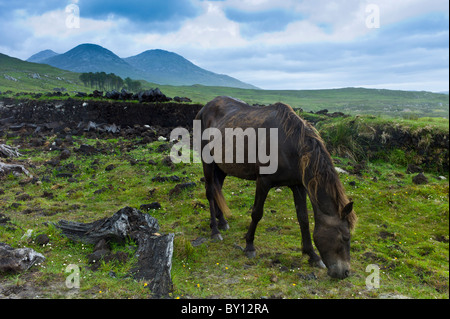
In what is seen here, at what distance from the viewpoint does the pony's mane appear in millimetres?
4703

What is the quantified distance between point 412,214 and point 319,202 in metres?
4.55

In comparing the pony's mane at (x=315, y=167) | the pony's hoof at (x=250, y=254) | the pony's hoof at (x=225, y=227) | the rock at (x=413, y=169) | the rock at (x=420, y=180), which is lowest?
the pony's hoof at (x=250, y=254)

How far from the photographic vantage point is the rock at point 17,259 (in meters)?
5.18

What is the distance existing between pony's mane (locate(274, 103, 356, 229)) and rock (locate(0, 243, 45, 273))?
5006mm

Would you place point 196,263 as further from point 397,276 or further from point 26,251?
point 397,276

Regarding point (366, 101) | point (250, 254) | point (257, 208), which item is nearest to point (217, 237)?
point (250, 254)

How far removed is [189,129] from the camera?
19.4m

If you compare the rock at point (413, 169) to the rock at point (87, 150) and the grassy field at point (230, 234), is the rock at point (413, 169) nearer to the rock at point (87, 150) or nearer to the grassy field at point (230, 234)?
the grassy field at point (230, 234)

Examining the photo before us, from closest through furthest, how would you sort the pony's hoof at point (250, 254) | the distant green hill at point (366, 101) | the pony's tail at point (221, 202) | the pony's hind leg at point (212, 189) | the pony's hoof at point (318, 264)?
the pony's hoof at point (318, 264), the pony's hoof at point (250, 254), the pony's tail at point (221, 202), the pony's hind leg at point (212, 189), the distant green hill at point (366, 101)

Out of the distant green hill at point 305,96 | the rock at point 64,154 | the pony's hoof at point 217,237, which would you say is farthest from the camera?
the distant green hill at point 305,96

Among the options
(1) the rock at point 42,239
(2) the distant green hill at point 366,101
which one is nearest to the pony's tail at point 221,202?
(1) the rock at point 42,239

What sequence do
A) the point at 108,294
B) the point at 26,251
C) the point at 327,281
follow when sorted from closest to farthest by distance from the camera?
the point at 108,294, the point at 327,281, the point at 26,251

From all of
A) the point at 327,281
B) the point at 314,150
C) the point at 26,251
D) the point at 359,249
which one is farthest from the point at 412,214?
the point at 26,251

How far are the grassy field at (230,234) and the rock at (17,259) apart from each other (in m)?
0.14
